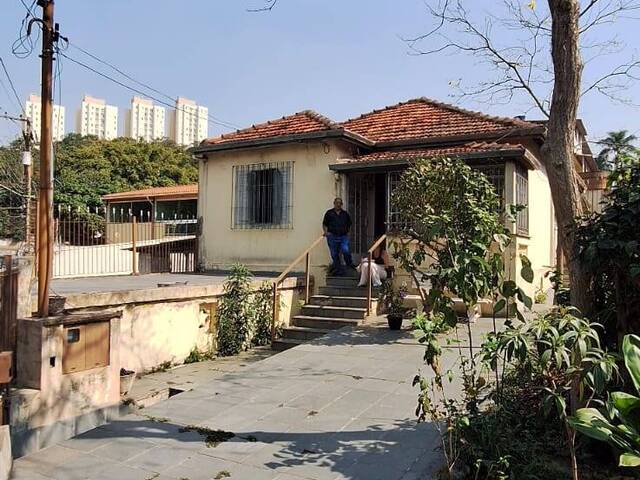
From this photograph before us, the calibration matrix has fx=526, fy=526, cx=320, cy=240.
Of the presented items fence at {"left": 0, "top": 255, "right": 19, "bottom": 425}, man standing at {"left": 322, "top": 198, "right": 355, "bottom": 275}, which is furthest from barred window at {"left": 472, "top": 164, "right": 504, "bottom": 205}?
fence at {"left": 0, "top": 255, "right": 19, "bottom": 425}

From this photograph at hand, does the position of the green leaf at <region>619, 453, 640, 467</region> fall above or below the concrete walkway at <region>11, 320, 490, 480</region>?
above

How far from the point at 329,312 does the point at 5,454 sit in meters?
6.85

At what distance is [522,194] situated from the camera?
11172 millimetres

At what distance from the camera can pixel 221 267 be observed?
1415cm

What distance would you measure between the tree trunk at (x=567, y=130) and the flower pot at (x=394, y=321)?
5.25 meters

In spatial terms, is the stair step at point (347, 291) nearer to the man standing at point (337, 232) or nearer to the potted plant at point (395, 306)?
the man standing at point (337, 232)

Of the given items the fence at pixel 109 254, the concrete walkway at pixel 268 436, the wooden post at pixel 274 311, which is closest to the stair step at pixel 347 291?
the wooden post at pixel 274 311

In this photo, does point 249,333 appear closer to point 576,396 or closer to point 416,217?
point 416,217

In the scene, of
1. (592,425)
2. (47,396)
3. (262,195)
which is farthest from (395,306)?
(592,425)

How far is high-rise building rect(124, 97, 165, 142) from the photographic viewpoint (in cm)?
4684

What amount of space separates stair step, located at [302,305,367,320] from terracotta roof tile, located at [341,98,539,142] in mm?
4860

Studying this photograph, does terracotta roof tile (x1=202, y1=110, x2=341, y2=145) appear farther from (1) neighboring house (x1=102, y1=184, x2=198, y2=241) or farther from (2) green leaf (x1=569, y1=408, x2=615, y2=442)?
(2) green leaf (x1=569, y1=408, x2=615, y2=442)

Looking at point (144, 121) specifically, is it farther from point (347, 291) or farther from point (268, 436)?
point (268, 436)

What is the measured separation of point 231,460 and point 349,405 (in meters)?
1.61
